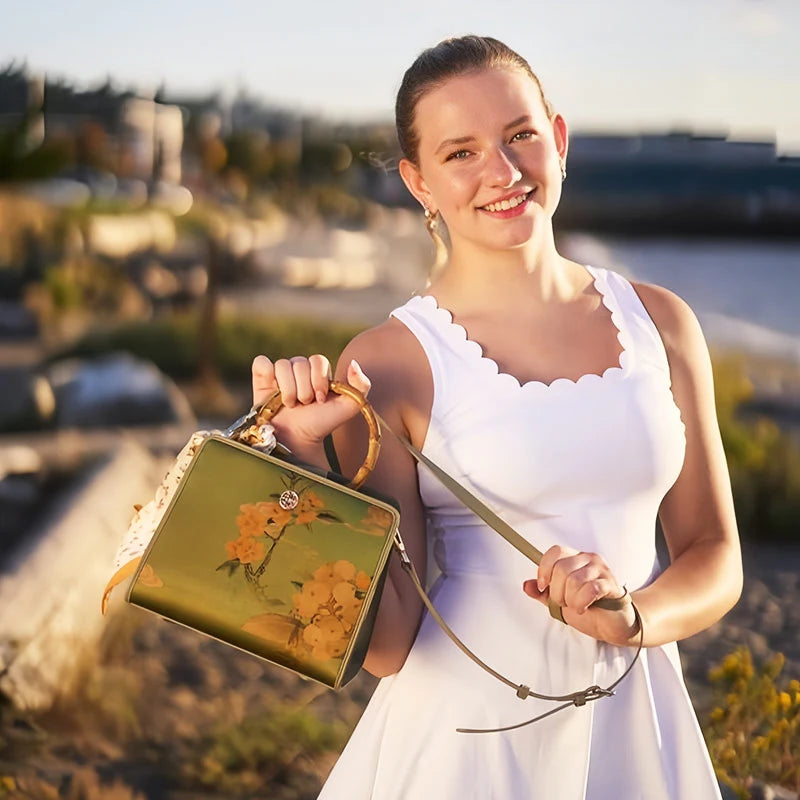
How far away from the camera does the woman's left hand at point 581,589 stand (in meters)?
1.48

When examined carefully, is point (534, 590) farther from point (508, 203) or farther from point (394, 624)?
point (508, 203)

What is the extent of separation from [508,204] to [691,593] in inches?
22.7

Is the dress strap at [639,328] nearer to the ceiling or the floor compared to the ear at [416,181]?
nearer to the floor

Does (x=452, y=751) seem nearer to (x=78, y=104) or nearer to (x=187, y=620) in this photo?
(x=187, y=620)

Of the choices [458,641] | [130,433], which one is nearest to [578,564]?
[458,641]

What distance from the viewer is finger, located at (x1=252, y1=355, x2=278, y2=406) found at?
1588mm

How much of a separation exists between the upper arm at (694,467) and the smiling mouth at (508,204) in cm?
28

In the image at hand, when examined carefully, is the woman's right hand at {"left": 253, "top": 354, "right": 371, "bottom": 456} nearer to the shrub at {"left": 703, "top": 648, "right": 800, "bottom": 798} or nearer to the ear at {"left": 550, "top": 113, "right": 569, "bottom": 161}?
the ear at {"left": 550, "top": 113, "right": 569, "bottom": 161}

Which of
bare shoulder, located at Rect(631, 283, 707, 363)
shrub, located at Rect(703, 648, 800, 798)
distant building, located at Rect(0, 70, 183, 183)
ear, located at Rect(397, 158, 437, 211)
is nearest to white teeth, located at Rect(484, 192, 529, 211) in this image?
ear, located at Rect(397, 158, 437, 211)

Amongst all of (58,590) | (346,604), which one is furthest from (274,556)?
(58,590)

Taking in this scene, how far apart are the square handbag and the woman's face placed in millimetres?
339

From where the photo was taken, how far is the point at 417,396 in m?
1.71

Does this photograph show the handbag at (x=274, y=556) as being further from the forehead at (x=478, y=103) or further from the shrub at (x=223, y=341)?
the shrub at (x=223, y=341)

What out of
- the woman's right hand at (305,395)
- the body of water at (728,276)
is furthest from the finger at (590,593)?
the body of water at (728,276)
